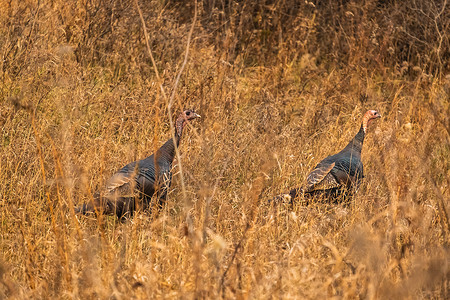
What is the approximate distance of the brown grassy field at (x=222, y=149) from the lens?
2.84 m

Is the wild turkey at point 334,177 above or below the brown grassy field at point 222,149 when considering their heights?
below

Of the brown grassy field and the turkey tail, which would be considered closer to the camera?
the brown grassy field

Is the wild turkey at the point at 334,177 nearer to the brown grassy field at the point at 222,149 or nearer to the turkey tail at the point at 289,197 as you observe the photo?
the turkey tail at the point at 289,197

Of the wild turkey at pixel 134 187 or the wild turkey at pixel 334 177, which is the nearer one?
the wild turkey at pixel 134 187

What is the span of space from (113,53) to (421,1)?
3407mm

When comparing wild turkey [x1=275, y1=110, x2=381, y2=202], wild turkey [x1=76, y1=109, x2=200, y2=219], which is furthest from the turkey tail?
wild turkey [x1=76, y1=109, x2=200, y2=219]

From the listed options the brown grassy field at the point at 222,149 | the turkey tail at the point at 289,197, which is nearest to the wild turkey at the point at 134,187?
the brown grassy field at the point at 222,149

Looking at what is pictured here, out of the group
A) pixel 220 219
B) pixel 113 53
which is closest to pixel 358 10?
pixel 113 53

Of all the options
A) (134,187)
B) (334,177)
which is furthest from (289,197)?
(134,187)

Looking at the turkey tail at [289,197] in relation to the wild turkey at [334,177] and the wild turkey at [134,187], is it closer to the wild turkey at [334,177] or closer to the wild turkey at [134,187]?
the wild turkey at [334,177]

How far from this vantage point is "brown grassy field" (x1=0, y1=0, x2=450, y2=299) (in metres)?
2.84

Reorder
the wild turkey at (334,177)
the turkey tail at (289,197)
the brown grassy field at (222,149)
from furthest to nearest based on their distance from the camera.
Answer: the wild turkey at (334,177) < the turkey tail at (289,197) < the brown grassy field at (222,149)

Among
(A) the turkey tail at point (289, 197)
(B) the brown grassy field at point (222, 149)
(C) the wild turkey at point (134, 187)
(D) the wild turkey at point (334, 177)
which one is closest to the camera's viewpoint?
(B) the brown grassy field at point (222, 149)

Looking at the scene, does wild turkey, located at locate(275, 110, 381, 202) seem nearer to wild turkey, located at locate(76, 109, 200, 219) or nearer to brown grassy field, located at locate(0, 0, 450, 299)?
brown grassy field, located at locate(0, 0, 450, 299)
